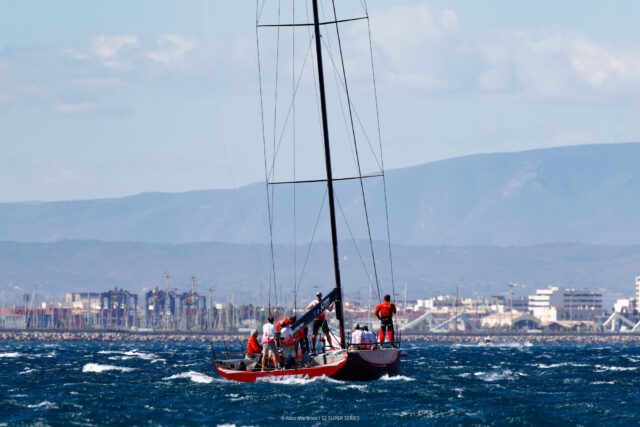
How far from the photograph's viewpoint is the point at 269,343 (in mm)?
68562

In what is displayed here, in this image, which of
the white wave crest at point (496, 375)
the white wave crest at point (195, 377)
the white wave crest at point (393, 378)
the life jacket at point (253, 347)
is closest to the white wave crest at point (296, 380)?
the life jacket at point (253, 347)

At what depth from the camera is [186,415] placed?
54.7m

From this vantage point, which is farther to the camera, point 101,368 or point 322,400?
point 101,368

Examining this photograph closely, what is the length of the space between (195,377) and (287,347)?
1259 cm

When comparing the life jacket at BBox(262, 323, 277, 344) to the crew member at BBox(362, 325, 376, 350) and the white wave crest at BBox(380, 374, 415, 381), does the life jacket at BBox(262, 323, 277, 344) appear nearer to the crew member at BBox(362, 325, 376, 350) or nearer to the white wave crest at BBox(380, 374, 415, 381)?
the crew member at BBox(362, 325, 376, 350)

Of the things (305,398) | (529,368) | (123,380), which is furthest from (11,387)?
(529,368)

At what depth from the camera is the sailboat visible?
218ft

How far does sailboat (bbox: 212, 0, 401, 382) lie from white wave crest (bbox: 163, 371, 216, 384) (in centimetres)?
214

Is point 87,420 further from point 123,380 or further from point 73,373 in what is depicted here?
point 73,373

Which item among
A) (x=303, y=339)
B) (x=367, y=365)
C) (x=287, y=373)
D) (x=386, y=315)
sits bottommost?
(x=287, y=373)

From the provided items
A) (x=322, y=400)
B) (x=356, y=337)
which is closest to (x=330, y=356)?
(x=356, y=337)

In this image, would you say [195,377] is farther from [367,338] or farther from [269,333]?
[367,338]

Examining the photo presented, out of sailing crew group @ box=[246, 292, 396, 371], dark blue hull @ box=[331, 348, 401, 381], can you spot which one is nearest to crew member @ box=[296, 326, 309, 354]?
sailing crew group @ box=[246, 292, 396, 371]

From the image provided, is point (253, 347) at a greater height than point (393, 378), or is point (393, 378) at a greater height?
point (253, 347)
